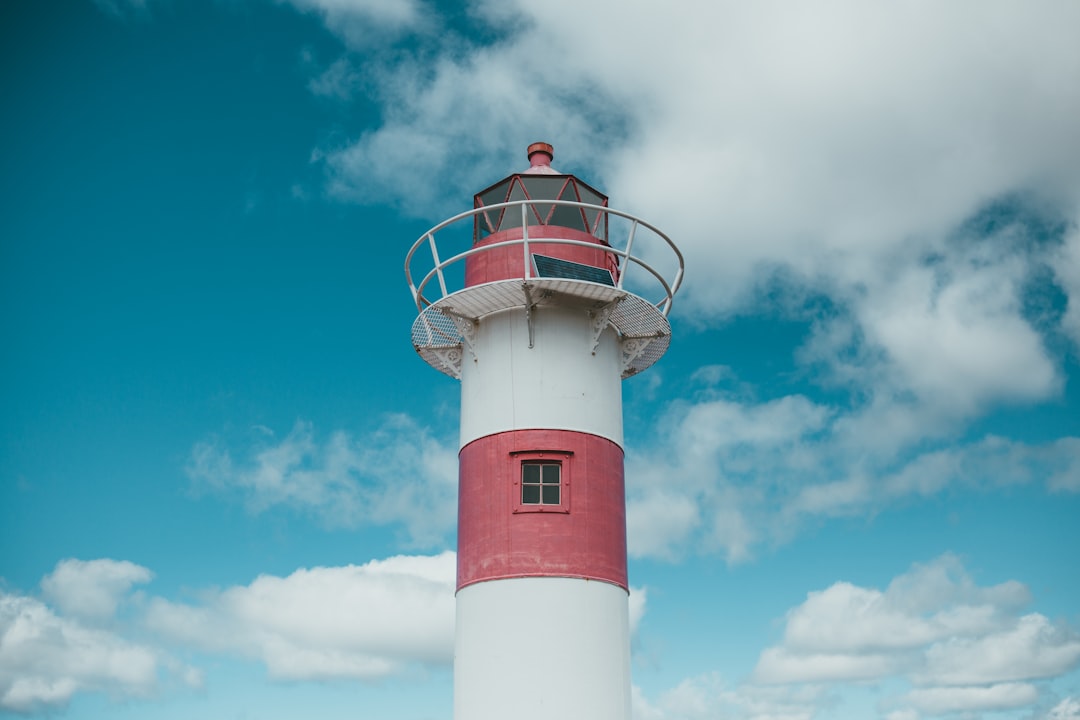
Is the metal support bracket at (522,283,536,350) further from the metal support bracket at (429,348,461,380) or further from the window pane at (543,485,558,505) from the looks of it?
the window pane at (543,485,558,505)

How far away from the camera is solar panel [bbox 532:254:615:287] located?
65.5ft

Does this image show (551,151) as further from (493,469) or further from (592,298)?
(493,469)

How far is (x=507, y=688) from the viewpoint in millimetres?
17922

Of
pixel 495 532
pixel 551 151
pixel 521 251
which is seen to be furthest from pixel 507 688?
pixel 551 151

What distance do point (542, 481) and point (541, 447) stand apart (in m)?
0.72

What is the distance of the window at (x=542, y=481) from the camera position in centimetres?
1925

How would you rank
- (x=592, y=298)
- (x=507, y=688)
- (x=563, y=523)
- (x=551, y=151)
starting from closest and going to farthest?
(x=507, y=688) < (x=563, y=523) < (x=592, y=298) < (x=551, y=151)

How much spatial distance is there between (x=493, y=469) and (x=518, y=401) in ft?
5.15

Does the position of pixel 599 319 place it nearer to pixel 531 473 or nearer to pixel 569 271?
pixel 569 271

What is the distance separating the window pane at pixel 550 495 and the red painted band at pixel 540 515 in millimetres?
220

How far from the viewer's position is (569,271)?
20156 millimetres

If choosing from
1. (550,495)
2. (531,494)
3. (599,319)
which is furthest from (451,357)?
(550,495)

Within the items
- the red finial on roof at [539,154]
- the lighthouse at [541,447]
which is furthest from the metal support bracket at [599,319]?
the red finial on roof at [539,154]

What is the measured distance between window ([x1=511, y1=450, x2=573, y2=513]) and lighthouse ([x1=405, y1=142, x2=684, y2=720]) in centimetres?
3
